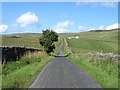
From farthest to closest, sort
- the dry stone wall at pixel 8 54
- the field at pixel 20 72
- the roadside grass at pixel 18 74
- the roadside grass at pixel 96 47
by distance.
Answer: the roadside grass at pixel 96 47 → the dry stone wall at pixel 8 54 → the field at pixel 20 72 → the roadside grass at pixel 18 74

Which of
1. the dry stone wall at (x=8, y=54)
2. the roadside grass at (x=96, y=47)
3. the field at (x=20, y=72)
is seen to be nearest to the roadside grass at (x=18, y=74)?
the field at (x=20, y=72)

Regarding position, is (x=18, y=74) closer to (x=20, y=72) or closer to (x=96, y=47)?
(x=20, y=72)

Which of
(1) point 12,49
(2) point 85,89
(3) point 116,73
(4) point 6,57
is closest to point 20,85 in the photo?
(2) point 85,89

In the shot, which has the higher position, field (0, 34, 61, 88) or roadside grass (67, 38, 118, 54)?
field (0, 34, 61, 88)

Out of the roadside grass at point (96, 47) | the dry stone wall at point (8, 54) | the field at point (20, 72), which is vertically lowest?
the roadside grass at point (96, 47)

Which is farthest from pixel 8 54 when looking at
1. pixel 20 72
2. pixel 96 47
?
pixel 96 47

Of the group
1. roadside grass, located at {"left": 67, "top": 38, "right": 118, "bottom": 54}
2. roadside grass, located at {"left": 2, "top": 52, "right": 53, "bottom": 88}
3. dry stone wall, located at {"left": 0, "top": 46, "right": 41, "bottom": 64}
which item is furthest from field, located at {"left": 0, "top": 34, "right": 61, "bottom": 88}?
roadside grass, located at {"left": 67, "top": 38, "right": 118, "bottom": 54}

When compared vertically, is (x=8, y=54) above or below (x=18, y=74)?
above

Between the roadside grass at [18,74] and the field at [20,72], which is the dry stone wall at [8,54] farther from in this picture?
the roadside grass at [18,74]

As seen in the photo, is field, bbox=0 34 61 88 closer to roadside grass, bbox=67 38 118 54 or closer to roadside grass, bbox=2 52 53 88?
roadside grass, bbox=2 52 53 88

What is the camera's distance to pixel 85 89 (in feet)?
36.6

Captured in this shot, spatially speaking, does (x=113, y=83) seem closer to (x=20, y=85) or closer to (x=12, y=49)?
(x=20, y=85)

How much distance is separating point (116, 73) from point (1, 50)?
8.83m

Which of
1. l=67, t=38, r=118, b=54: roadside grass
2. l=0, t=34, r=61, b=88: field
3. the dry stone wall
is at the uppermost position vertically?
the dry stone wall
